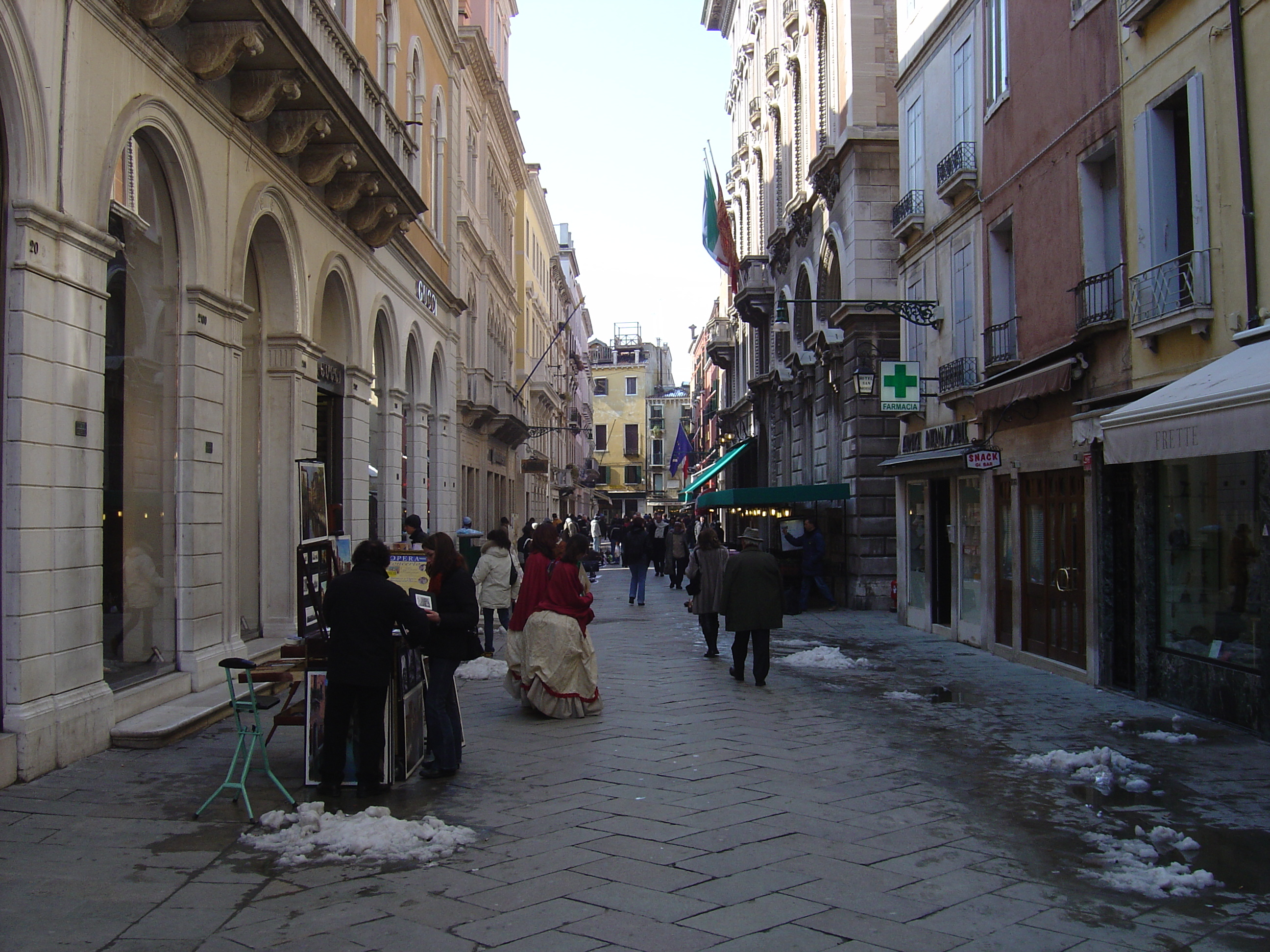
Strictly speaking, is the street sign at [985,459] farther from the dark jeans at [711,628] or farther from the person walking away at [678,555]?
the person walking away at [678,555]

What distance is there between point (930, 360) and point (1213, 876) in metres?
12.5

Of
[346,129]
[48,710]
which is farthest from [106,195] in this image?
[346,129]

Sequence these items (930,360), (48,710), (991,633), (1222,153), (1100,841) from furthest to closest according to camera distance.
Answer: (930,360)
(991,633)
(1222,153)
(48,710)
(1100,841)

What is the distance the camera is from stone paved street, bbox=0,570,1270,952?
439 cm

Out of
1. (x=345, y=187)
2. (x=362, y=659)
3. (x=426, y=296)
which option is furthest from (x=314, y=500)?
(x=426, y=296)

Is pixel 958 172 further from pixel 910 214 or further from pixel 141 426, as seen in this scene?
pixel 141 426

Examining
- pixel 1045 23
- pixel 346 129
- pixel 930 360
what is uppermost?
pixel 1045 23

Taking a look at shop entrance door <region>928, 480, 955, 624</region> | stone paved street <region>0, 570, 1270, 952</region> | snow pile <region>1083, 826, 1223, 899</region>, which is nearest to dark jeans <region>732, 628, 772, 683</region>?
stone paved street <region>0, 570, 1270, 952</region>

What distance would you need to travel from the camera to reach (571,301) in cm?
6769

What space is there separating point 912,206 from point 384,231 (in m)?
8.36

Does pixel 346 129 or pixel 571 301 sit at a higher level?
pixel 571 301

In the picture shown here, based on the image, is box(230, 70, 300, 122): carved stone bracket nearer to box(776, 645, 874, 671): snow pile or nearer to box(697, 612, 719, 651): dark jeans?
box(697, 612, 719, 651): dark jeans

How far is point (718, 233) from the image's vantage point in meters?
32.1

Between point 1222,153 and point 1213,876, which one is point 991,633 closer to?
point 1222,153
